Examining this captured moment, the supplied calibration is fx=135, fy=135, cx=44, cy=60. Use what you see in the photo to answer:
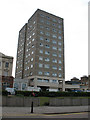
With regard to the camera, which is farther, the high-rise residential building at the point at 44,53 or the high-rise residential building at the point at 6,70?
the high-rise residential building at the point at 44,53

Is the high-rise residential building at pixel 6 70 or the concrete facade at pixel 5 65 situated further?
the concrete facade at pixel 5 65

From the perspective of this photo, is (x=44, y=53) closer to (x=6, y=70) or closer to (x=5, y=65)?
(x=5, y=65)

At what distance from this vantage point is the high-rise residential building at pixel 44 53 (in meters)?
58.9

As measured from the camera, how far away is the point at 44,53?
6150 centimetres

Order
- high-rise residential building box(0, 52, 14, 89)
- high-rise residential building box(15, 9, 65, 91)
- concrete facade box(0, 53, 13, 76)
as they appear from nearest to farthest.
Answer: high-rise residential building box(0, 52, 14, 89), concrete facade box(0, 53, 13, 76), high-rise residential building box(15, 9, 65, 91)

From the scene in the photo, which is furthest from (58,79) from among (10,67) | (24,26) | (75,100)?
(75,100)

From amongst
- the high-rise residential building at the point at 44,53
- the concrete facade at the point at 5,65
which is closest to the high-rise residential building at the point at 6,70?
the concrete facade at the point at 5,65

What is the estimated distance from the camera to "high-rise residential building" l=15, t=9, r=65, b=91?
193 ft


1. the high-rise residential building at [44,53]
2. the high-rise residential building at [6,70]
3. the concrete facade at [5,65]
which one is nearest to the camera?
the high-rise residential building at [6,70]

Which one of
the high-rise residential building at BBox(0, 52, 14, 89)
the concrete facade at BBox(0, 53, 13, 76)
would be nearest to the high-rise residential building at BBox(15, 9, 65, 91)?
the high-rise residential building at BBox(0, 52, 14, 89)

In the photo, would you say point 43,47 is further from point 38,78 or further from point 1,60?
point 1,60

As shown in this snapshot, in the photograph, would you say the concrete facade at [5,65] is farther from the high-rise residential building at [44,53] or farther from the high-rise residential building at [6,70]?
the high-rise residential building at [44,53]

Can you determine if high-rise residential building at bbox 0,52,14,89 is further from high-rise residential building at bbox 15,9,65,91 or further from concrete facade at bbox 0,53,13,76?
high-rise residential building at bbox 15,9,65,91

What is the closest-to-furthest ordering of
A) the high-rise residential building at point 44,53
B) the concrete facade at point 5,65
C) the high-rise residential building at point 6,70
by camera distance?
the high-rise residential building at point 6,70 → the concrete facade at point 5,65 → the high-rise residential building at point 44,53
